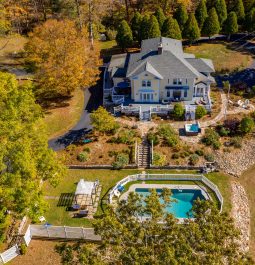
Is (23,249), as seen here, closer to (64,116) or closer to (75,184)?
(75,184)

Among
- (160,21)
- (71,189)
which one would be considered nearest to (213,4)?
(160,21)

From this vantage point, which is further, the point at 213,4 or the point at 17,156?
the point at 213,4

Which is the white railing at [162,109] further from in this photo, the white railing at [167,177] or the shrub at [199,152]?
the white railing at [167,177]

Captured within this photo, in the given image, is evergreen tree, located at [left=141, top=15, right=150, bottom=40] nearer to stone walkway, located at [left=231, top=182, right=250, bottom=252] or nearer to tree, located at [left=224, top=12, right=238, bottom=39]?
tree, located at [left=224, top=12, right=238, bottom=39]

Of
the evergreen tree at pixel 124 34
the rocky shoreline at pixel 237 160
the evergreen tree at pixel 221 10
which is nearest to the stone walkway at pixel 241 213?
the rocky shoreline at pixel 237 160

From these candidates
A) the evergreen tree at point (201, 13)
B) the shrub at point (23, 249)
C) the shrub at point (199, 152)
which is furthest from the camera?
the evergreen tree at point (201, 13)

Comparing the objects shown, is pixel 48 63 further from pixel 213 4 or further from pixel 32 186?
pixel 213 4
